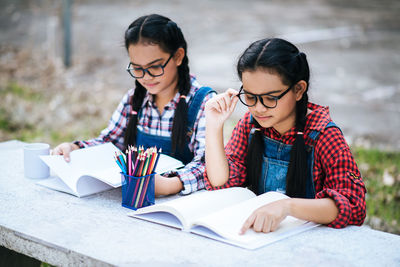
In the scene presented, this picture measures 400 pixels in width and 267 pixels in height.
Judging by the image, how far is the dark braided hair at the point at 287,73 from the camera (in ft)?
6.20

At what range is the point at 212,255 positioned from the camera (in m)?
1.53

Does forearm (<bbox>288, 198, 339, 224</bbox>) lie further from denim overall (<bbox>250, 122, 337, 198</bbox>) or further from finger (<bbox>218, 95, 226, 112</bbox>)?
finger (<bbox>218, 95, 226, 112</bbox>)

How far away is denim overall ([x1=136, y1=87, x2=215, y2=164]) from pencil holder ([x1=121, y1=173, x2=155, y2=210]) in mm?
579

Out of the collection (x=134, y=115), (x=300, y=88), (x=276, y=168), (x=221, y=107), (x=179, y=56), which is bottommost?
(x=276, y=168)

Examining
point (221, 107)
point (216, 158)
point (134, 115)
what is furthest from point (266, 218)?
point (134, 115)

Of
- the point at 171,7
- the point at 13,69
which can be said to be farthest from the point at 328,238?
the point at 171,7

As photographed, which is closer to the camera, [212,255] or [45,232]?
[212,255]

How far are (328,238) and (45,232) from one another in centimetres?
99

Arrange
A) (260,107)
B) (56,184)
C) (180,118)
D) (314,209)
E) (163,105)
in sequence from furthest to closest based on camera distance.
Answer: (163,105) < (180,118) < (56,184) < (260,107) < (314,209)

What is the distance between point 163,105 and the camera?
2.57m

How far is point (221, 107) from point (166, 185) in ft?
1.37

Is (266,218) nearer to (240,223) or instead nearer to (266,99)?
(240,223)

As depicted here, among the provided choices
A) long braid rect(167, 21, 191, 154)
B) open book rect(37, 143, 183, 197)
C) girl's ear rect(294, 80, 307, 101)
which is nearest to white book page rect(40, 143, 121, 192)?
open book rect(37, 143, 183, 197)

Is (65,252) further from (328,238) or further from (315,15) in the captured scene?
(315,15)
